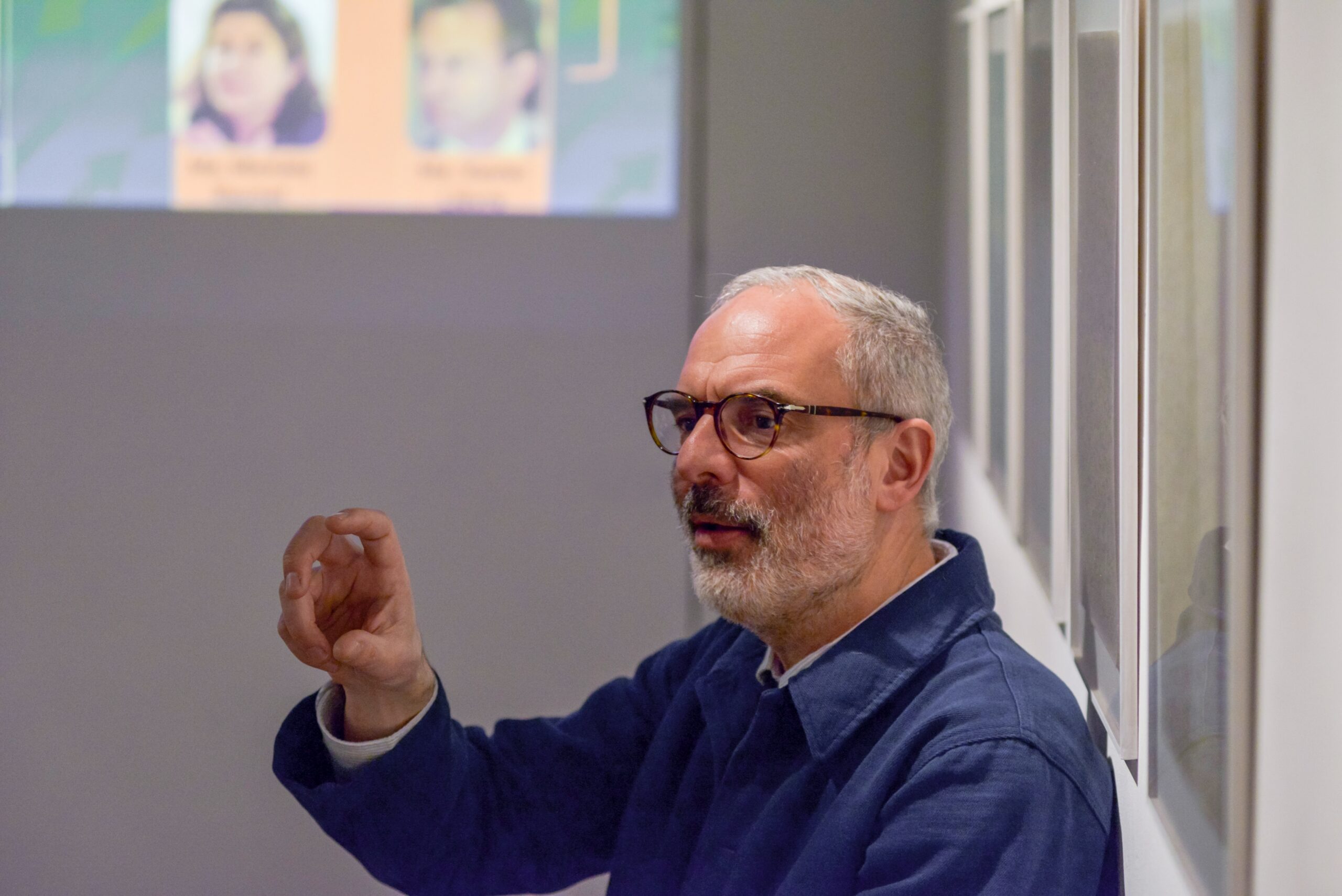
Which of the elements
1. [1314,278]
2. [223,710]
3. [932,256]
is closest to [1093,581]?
[1314,278]

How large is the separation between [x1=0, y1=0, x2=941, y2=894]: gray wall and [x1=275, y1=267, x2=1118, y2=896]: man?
50.6 inches

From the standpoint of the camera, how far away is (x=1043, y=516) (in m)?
1.29

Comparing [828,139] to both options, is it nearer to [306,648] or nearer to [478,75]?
[478,75]

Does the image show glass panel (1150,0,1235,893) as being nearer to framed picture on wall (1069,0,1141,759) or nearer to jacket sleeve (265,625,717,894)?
framed picture on wall (1069,0,1141,759)

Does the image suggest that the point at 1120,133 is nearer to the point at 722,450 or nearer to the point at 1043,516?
the point at 722,450

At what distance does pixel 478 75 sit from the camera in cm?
253

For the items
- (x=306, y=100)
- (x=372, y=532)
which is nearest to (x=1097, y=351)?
(x=372, y=532)

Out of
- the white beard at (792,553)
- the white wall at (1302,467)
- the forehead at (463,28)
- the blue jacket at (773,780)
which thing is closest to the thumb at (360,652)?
the blue jacket at (773,780)

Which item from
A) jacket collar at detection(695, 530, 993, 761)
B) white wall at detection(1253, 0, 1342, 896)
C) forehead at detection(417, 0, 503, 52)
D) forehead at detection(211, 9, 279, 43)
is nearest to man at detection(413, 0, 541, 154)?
forehead at detection(417, 0, 503, 52)

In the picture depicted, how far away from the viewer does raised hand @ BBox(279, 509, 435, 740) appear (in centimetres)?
103

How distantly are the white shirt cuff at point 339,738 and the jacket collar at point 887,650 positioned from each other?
382mm

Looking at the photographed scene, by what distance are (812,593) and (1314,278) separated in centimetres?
64

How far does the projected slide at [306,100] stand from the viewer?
248 cm

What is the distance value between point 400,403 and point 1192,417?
6.84 feet
